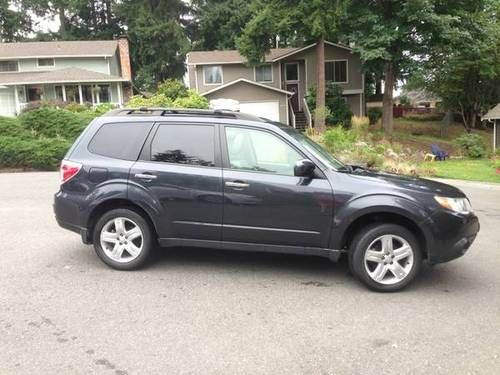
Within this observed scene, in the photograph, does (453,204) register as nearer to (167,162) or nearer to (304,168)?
(304,168)

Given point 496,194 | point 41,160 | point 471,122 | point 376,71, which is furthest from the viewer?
point 471,122

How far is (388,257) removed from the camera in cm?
512

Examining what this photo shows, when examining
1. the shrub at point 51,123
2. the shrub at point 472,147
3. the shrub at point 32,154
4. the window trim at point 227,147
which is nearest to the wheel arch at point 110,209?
the window trim at point 227,147

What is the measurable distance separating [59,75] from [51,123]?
21104mm

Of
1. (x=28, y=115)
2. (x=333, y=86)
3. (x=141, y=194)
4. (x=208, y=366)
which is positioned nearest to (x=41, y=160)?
(x=28, y=115)

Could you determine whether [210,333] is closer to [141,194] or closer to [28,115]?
[141,194]

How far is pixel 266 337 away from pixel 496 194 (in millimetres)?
10329

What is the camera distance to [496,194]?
12469mm

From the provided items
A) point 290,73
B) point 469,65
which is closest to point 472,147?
point 469,65

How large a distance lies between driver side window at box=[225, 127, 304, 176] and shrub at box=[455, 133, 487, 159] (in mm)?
23802

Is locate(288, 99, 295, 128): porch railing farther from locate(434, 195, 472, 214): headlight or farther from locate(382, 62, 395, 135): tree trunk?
locate(434, 195, 472, 214): headlight

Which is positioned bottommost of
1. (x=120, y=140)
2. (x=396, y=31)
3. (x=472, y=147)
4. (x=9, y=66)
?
(x=472, y=147)

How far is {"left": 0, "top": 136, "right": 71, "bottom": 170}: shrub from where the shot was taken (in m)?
15.8

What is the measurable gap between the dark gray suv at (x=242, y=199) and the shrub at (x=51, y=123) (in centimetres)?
1254
